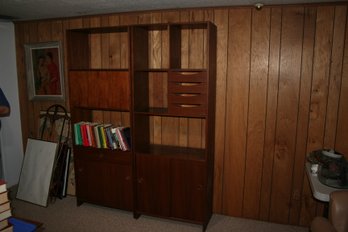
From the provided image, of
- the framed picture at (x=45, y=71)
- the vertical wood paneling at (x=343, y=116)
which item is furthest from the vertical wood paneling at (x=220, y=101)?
the framed picture at (x=45, y=71)

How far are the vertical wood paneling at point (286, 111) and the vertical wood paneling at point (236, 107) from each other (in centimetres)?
32

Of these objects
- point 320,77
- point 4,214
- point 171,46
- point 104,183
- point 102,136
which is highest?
point 171,46

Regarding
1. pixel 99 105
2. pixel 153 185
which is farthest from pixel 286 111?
pixel 99 105

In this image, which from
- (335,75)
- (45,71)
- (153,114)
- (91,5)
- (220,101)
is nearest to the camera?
(335,75)

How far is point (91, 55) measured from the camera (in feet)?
10.4

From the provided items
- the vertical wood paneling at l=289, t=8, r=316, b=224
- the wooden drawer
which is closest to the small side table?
the vertical wood paneling at l=289, t=8, r=316, b=224

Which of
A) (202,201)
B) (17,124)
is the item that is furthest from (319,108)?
(17,124)

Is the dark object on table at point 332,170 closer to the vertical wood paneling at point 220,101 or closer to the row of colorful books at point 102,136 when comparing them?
the vertical wood paneling at point 220,101

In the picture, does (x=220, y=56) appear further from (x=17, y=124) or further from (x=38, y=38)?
(x=17, y=124)

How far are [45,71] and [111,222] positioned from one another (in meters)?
2.03

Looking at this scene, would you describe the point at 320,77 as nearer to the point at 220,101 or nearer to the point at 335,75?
the point at 335,75

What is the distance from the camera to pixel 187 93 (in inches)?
97.4

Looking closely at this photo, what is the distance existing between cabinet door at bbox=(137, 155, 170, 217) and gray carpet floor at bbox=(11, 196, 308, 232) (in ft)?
0.47

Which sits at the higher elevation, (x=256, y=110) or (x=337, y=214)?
(x=256, y=110)
